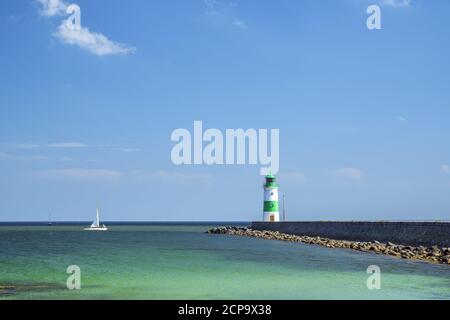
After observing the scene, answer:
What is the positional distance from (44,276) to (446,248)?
18.7 m

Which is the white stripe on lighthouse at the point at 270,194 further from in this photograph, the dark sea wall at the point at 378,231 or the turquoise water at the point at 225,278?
the turquoise water at the point at 225,278

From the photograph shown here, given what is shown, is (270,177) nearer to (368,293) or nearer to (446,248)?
(446,248)

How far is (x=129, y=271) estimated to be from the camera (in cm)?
2305

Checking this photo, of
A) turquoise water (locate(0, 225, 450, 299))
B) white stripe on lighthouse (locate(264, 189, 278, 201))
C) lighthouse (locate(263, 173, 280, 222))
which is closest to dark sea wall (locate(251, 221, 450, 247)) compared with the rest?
lighthouse (locate(263, 173, 280, 222))

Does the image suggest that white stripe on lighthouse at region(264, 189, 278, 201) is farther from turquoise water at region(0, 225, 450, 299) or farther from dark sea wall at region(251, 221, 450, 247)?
turquoise water at region(0, 225, 450, 299)

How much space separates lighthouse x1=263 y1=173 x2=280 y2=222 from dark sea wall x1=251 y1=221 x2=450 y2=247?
793mm

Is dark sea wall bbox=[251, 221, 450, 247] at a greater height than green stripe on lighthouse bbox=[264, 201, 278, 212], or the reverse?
green stripe on lighthouse bbox=[264, 201, 278, 212]

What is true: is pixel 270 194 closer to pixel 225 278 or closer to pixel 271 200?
pixel 271 200

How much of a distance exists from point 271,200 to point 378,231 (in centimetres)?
1894

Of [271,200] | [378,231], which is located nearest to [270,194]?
[271,200]

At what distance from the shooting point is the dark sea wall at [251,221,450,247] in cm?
3123

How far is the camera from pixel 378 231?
39.4 meters
